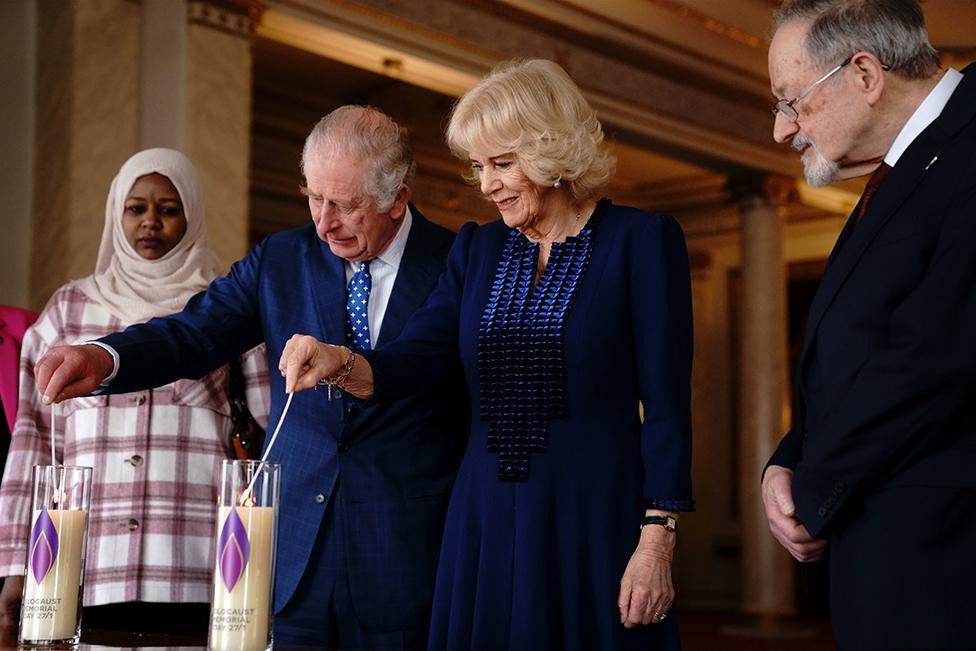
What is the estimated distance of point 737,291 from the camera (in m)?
12.2

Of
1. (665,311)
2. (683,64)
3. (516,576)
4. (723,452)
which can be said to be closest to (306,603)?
(516,576)

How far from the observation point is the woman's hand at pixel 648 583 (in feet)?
5.81

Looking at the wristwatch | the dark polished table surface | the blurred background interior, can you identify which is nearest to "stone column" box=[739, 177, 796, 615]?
the blurred background interior

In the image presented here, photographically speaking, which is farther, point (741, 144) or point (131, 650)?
point (741, 144)

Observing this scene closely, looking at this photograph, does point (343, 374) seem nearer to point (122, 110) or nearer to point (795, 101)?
point (795, 101)

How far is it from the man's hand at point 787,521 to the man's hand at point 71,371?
1.08 metres

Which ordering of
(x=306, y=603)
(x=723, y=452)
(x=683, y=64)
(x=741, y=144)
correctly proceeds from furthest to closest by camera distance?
(x=723, y=452), (x=741, y=144), (x=683, y=64), (x=306, y=603)

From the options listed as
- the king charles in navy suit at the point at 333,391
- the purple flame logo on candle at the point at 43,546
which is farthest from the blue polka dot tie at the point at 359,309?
the purple flame logo on candle at the point at 43,546

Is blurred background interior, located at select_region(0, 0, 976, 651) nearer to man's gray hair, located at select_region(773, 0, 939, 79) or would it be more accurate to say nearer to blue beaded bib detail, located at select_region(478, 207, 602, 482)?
blue beaded bib detail, located at select_region(478, 207, 602, 482)

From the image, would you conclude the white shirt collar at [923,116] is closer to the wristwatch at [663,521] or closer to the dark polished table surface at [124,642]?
the wristwatch at [663,521]

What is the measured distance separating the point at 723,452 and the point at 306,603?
10.4 meters

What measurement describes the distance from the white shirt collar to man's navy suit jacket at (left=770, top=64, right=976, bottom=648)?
0.04 m

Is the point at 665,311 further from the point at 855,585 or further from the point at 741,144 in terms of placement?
the point at 741,144

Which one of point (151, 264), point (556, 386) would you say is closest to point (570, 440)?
point (556, 386)
